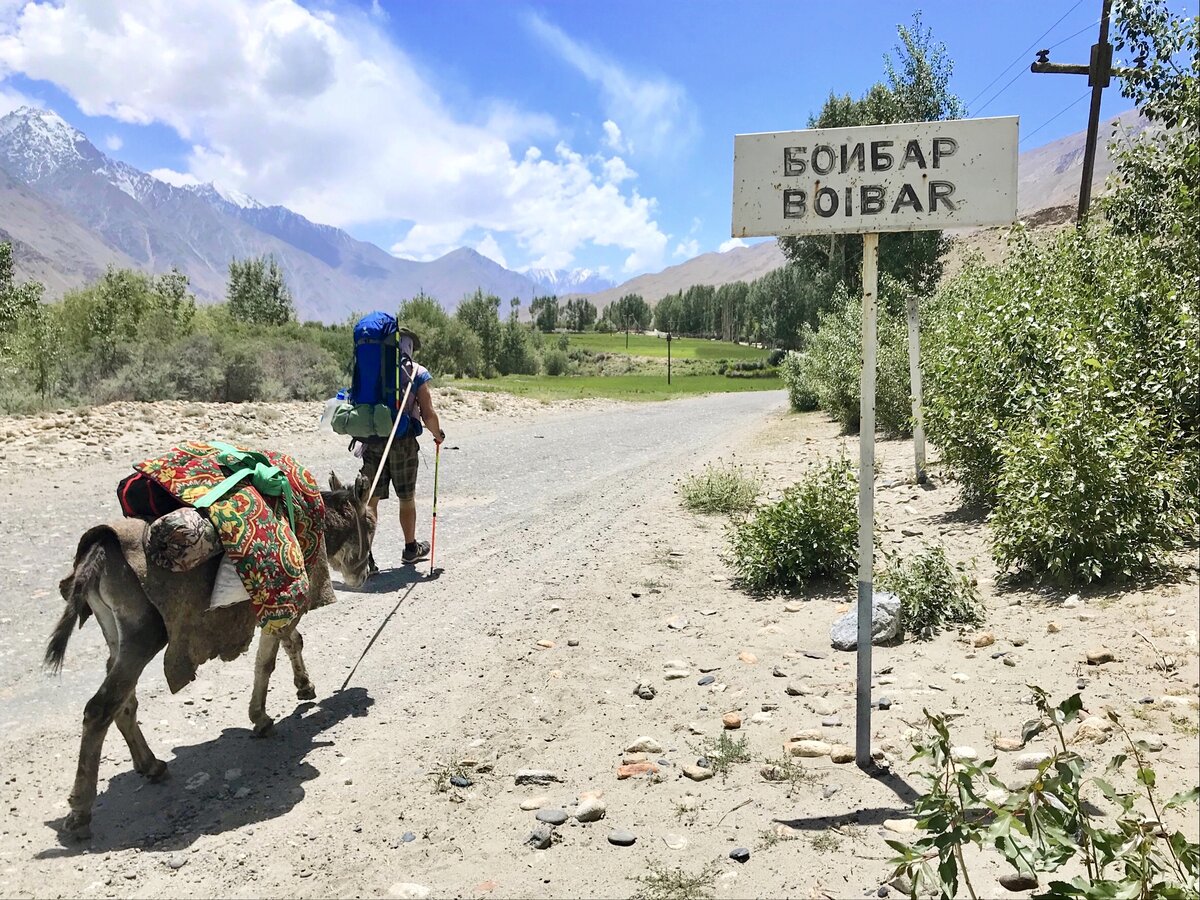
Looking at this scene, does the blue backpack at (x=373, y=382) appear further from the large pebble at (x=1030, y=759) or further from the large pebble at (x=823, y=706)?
the large pebble at (x=1030, y=759)

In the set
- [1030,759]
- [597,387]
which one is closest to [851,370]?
[1030,759]

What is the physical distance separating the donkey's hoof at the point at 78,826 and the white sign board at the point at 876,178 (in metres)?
4.47

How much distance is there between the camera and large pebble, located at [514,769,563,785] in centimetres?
454

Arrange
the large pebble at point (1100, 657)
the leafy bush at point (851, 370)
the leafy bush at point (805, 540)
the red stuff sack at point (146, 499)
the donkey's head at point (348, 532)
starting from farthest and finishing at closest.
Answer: the leafy bush at point (851, 370) → the leafy bush at point (805, 540) → the donkey's head at point (348, 532) → the large pebble at point (1100, 657) → the red stuff sack at point (146, 499)

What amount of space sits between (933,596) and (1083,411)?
6.37 feet

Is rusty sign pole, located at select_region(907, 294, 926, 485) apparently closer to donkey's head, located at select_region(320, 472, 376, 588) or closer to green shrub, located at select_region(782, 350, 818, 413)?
donkey's head, located at select_region(320, 472, 376, 588)

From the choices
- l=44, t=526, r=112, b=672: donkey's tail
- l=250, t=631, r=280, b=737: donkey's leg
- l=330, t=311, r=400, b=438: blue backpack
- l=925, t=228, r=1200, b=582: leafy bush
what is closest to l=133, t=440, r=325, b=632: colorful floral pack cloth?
l=44, t=526, r=112, b=672: donkey's tail

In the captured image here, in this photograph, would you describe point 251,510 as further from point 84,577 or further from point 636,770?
point 636,770

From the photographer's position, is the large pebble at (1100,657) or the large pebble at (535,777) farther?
the large pebble at (1100,657)

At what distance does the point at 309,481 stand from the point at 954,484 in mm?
9537

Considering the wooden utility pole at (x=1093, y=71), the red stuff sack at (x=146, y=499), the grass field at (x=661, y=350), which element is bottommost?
the red stuff sack at (x=146, y=499)

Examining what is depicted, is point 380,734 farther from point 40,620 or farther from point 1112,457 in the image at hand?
point 1112,457

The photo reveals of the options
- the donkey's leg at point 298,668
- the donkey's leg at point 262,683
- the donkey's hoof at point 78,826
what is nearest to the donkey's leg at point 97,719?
the donkey's hoof at point 78,826

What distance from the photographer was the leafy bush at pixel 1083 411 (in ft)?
20.8
